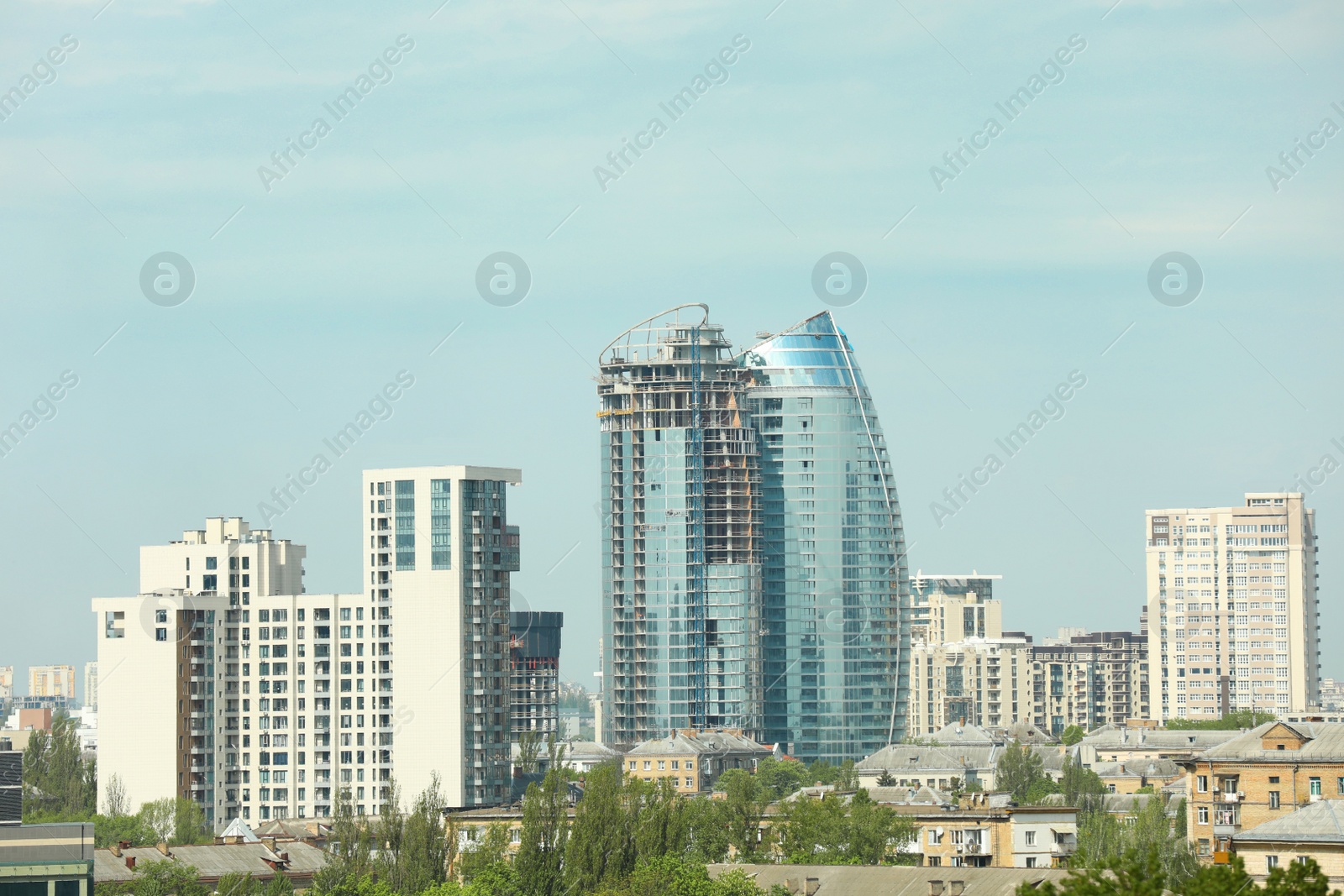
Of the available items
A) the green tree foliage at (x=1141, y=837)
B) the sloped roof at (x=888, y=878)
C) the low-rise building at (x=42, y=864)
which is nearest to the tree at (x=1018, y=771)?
A: the green tree foliage at (x=1141, y=837)

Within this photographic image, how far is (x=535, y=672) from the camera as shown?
155125 mm

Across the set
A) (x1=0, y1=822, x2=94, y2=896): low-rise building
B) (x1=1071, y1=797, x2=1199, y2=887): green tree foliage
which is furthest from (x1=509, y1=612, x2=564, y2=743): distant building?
(x1=0, y1=822, x2=94, y2=896): low-rise building

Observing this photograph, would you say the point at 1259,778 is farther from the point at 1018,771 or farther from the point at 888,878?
the point at 1018,771

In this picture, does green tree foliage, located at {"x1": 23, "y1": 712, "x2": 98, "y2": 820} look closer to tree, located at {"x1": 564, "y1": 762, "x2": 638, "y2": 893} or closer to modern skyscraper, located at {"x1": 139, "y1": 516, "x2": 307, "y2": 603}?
modern skyscraper, located at {"x1": 139, "y1": 516, "x2": 307, "y2": 603}

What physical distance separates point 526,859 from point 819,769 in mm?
70281

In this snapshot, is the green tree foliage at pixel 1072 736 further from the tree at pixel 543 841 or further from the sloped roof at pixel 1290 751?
the tree at pixel 543 841

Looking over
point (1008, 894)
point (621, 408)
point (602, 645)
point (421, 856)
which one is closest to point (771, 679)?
point (602, 645)

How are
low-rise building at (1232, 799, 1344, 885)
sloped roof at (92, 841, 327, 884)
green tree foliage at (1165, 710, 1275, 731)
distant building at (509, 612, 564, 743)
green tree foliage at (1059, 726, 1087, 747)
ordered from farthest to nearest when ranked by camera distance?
green tree foliage at (1059, 726, 1087, 747) < green tree foliage at (1165, 710, 1275, 731) < distant building at (509, 612, 564, 743) < sloped roof at (92, 841, 327, 884) < low-rise building at (1232, 799, 1344, 885)

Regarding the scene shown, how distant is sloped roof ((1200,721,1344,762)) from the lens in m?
66.2

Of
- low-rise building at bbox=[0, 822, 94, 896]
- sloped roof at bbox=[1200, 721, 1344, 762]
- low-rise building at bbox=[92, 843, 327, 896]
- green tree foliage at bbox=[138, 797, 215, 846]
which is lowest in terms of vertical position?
green tree foliage at bbox=[138, 797, 215, 846]

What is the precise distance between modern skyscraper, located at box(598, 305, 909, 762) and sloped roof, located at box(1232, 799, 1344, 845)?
89.8 metres

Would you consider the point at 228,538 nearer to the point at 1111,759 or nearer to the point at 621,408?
the point at 621,408

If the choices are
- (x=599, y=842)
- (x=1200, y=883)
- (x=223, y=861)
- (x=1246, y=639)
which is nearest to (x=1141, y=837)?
(x=599, y=842)

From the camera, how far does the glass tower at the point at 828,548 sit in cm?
15125
